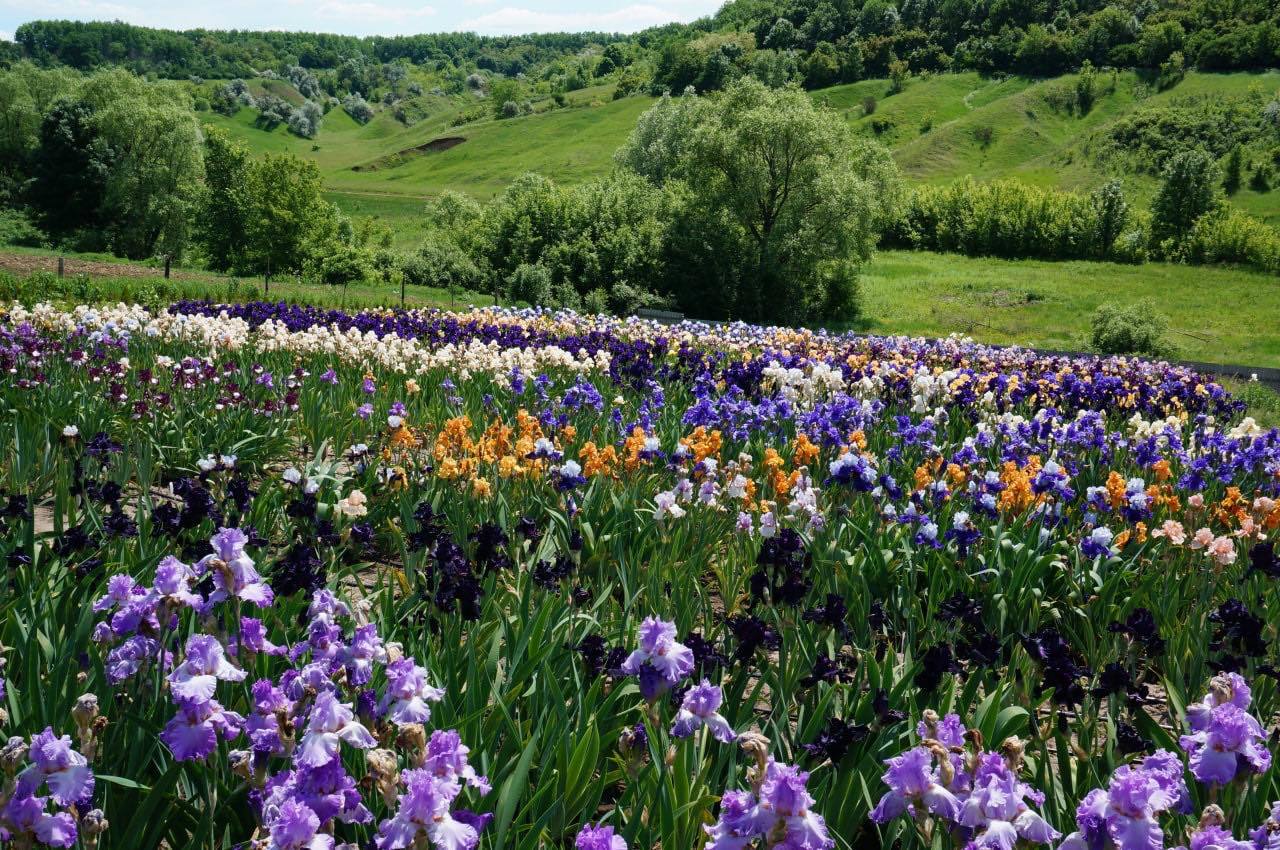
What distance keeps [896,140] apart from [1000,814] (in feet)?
348

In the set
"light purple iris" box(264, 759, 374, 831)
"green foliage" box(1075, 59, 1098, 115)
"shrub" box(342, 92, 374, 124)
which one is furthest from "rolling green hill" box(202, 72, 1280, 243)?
"light purple iris" box(264, 759, 374, 831)

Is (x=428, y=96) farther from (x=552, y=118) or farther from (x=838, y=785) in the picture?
(x=838, y=785)

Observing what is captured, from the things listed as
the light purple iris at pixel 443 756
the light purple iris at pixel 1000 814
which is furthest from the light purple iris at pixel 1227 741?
the light purple iris at pixel 443 756

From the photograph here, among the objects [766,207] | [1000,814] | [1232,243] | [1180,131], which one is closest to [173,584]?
[1000,814]

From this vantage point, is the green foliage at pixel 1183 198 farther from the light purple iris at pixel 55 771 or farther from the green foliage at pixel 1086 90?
the light purple iris at pixel 55 771

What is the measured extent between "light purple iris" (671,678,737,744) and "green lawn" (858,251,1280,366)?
105 ft

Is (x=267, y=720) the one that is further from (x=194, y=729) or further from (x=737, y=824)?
(x=737, y=824)

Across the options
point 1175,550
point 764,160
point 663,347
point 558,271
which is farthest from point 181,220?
point 1175,550

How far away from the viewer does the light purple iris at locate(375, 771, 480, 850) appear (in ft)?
5.61

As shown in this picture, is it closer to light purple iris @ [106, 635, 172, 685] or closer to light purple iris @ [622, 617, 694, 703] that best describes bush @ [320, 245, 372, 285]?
light purple iris @ [106, 635, 172, 685]

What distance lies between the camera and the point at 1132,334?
27.8 metres

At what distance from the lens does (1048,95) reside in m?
102

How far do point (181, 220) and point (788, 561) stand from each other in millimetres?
55392

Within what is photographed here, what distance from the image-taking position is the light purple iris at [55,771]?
183 centimetres
